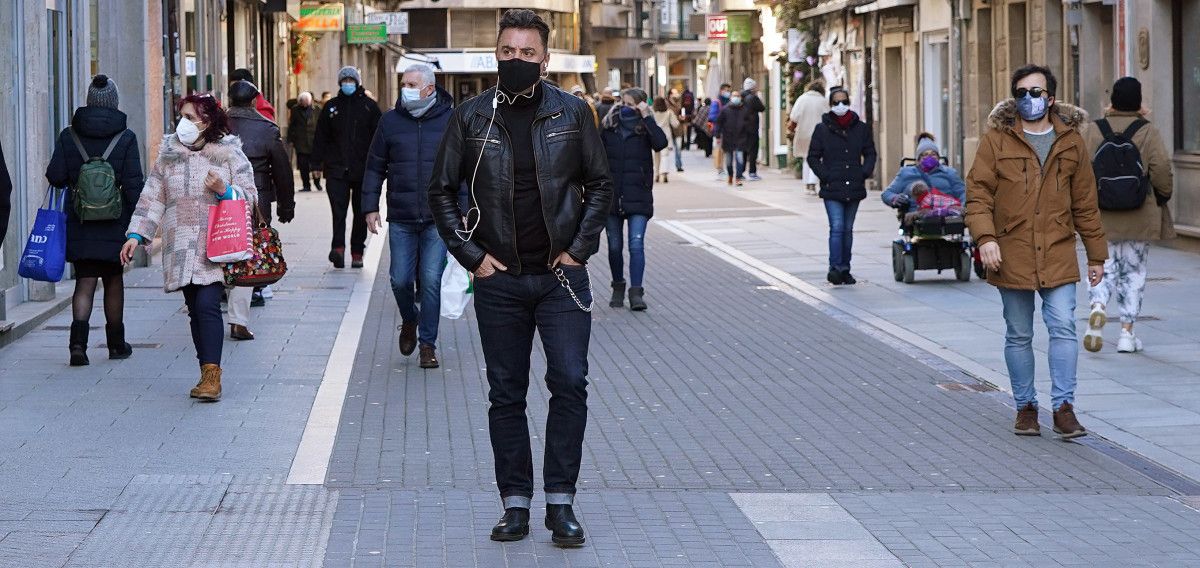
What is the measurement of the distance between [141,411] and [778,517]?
3.84 meters

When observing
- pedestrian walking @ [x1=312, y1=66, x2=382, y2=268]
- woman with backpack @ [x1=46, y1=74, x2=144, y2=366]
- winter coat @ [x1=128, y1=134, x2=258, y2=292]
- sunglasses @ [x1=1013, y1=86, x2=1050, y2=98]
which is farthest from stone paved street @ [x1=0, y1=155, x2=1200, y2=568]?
pedestrian walking @ [x1=312, y1=66, x2=382, y2=268]

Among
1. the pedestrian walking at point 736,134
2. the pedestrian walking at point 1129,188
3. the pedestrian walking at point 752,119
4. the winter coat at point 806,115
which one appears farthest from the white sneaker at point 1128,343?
the pedestrian walking at point 752,119

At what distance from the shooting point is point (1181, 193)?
19672 mm

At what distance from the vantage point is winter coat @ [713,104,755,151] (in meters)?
35.5

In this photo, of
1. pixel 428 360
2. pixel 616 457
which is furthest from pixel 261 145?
pixel 616 457

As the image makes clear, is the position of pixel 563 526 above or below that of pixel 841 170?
below

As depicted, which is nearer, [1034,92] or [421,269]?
[1034,92]

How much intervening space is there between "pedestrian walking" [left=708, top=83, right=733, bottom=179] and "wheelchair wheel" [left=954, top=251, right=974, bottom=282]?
20.8m

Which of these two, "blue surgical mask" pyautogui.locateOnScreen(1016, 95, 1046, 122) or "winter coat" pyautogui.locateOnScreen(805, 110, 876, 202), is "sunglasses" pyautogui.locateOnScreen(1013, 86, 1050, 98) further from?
"winter coat" pyautogui.locateOnScreen(805, 110, 876, 202)

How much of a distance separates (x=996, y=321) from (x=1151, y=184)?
7.78ft

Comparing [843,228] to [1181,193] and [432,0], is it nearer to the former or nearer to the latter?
[1181,193]

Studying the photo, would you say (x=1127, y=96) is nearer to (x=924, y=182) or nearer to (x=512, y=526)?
(x=924, y=182)

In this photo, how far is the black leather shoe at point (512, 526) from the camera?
271 inches

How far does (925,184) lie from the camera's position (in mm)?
16828
